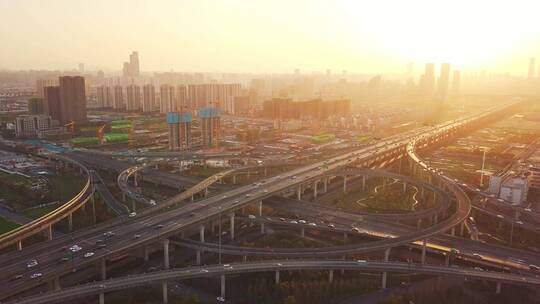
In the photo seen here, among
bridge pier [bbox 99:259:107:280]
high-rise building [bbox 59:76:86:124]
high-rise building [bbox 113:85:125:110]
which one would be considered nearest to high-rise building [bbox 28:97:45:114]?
high-rise building [bbox 59:76:86:124]

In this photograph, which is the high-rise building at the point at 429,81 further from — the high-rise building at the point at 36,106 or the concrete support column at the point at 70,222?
the concrete support column at the point at 70,222

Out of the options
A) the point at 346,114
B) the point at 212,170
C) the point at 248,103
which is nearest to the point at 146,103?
the point at 248,103

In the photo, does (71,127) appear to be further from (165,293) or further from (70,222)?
(165,293)

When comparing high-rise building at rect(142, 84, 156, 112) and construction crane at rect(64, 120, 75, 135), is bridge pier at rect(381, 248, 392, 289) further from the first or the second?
high-rise building at rect(142, 84, 156, 112)

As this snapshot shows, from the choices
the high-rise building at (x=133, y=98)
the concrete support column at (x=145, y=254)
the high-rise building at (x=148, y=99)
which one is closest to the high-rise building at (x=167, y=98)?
the high-rise building at (x=148, y=99)

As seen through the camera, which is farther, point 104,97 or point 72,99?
point 104,97

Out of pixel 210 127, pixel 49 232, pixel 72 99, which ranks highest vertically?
pixel 72 99

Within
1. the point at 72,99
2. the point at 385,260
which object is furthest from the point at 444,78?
the point at 385,260
